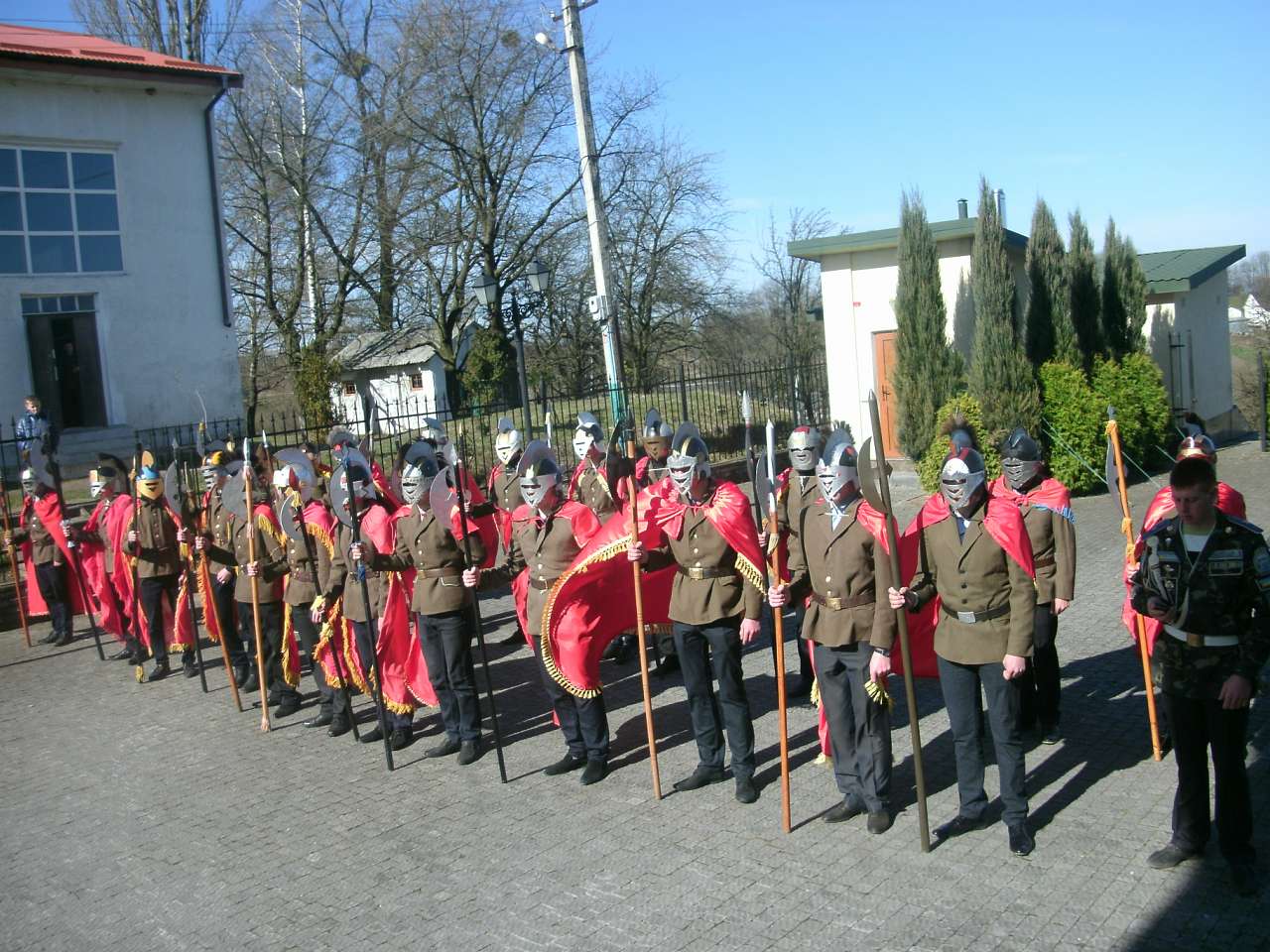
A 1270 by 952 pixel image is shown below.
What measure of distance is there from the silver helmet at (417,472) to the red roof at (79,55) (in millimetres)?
17558

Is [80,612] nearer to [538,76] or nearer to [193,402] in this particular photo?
[193,402]

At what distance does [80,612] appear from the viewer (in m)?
12.5

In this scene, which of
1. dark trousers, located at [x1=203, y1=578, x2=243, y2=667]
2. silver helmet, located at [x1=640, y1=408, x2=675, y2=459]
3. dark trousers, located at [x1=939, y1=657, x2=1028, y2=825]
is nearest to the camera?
dark trousers, located at [x1=939, y1=657, x2=1028, y2=825]

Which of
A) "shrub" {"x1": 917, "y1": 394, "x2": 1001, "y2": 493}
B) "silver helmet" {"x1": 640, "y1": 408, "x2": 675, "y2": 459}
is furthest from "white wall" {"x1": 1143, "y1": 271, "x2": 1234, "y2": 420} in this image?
"silver helmet" {"x1": 640, "y1": 408, "x2": 675, "y2": 459}

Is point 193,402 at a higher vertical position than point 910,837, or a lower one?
higher

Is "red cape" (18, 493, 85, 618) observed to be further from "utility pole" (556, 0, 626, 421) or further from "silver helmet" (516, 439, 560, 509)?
"utility pole" (556, 0, 626, 421)

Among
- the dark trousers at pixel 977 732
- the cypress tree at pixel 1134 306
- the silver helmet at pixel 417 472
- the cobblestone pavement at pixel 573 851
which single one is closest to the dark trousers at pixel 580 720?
the cobblestone pavement at pixel 573 851

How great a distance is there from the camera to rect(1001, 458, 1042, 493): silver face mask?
6723 mm

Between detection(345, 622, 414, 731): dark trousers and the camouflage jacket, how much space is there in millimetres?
5052

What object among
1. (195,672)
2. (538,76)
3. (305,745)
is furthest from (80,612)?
(538,76)

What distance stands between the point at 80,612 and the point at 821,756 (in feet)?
30.5

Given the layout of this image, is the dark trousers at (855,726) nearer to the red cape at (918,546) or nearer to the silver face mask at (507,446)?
the red cape at (918,546)

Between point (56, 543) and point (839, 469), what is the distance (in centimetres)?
935

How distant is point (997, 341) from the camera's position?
54.7 ft
